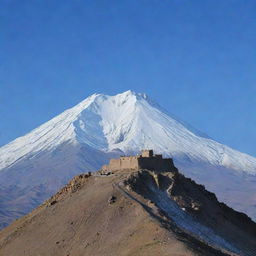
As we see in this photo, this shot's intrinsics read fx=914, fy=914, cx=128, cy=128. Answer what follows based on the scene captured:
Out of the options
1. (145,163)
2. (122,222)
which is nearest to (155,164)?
(145,163)

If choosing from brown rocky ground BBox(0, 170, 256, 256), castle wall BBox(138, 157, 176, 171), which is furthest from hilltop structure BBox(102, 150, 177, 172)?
brown rocky ground BBox(0, 170, 256, 256)

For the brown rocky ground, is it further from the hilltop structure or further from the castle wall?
the castle wall

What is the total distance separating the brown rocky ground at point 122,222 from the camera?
5159 centimetres

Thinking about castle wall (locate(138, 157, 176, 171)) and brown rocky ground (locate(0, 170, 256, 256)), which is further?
castle wall (locate(138, 157, 176, 171))

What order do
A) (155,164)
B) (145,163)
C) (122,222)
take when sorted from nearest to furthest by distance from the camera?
1. (122,222)
2. (145,163)
3. (155,164)

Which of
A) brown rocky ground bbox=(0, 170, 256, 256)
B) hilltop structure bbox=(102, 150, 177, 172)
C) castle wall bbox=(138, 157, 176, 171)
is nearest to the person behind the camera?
brown rocky ground bbox=(0, 170, 256, 256)

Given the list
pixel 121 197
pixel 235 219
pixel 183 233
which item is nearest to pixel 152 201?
pixel 121 197

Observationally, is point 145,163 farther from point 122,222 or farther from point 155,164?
point 122,222

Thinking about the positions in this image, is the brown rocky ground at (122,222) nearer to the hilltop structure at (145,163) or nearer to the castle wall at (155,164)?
the hilltop structure at (145,163)

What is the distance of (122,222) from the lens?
55.4 m

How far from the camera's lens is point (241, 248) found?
6100 centimetres

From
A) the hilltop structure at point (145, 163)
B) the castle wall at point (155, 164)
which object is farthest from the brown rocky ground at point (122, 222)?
the castle wall at point (155, 164)

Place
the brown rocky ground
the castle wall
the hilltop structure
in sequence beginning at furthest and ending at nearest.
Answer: the castle wall
the hilltop structure
the brown rocky ground

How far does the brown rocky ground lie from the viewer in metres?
51.6
